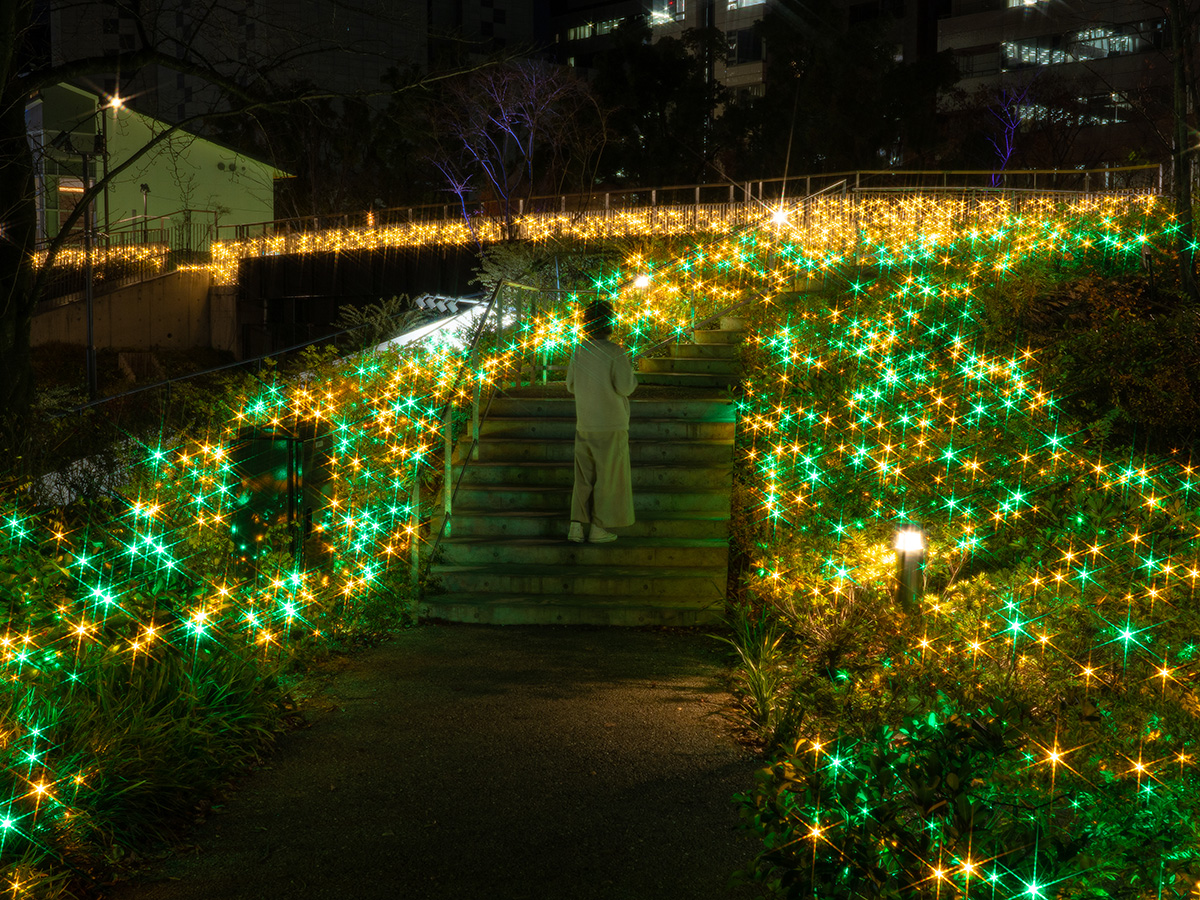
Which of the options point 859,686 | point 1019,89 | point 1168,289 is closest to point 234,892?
point 859,686

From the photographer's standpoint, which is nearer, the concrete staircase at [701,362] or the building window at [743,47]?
the concrete staircase at [701,362]

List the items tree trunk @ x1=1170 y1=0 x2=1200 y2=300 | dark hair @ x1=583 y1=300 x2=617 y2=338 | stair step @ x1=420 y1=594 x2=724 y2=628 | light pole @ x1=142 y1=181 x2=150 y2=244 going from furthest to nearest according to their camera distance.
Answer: light pole @ x1=142 y1=181 x2=150 y2=244 < tree trunk @ x1=1170 y1=0 x2=1200 y2=300 < dark hair @ x1=583 y1=300 x2=617 y2=338 < stair step @ x1=420 y1=594 x2=724 y2=628

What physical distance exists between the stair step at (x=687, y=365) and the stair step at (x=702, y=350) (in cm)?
18

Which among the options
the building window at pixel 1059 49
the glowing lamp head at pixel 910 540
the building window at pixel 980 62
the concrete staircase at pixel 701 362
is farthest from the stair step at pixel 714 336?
the building window at pixel 980 62

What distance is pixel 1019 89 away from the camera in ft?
130

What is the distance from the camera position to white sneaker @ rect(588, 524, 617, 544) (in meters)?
7.76

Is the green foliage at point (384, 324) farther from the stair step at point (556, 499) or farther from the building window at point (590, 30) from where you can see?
the building window at point (590, 30)

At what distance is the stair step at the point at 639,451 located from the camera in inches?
349

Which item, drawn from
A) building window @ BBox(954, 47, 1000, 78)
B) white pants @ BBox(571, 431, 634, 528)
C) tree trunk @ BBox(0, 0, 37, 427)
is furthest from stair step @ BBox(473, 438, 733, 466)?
building window @ BBox(954, 47, 1000, 78)

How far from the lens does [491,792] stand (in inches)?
172

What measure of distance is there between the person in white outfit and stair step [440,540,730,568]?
112 millimetres

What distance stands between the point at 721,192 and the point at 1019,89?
19.8m

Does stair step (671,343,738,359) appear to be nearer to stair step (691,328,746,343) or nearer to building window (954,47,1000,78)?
stair step (691,328,746,343)

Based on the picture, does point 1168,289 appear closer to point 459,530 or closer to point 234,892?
point 459,530
